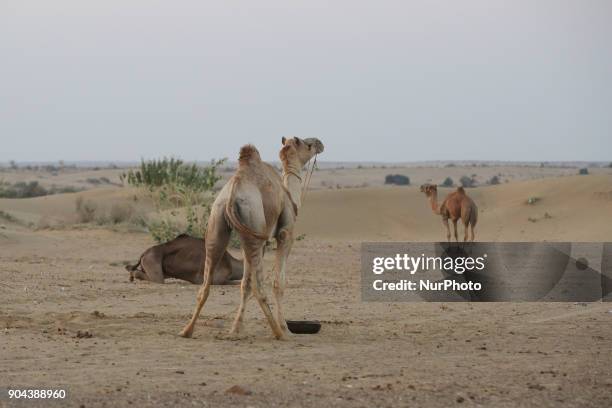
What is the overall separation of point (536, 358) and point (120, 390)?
3.91m

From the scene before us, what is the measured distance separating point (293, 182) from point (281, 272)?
48.5 inches

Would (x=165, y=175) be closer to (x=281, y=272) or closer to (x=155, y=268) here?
(x=155, y=268)

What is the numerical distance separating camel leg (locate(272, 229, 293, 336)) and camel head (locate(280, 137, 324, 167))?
1208mm

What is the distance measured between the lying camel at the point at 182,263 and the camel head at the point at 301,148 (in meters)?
4.18

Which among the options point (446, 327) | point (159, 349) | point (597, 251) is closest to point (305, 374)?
point (159, 349)

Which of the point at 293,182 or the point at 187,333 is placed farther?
the point at 293,182

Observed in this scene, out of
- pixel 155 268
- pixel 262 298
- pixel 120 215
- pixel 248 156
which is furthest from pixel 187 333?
pixel 120 215

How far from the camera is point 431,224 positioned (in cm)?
3897

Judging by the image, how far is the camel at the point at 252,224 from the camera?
429 inches

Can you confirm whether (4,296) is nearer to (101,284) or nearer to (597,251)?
(101,284)

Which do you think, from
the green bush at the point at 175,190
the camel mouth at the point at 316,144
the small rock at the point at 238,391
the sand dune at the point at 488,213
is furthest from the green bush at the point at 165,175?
the small rock at the point at 238,391

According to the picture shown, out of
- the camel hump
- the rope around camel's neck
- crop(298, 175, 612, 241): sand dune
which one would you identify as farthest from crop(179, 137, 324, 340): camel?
crop(298, 175, 612, 241): sand dune

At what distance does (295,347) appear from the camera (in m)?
10.5

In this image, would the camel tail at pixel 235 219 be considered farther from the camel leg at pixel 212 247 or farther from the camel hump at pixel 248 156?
the camel hump at pixel 248 156
